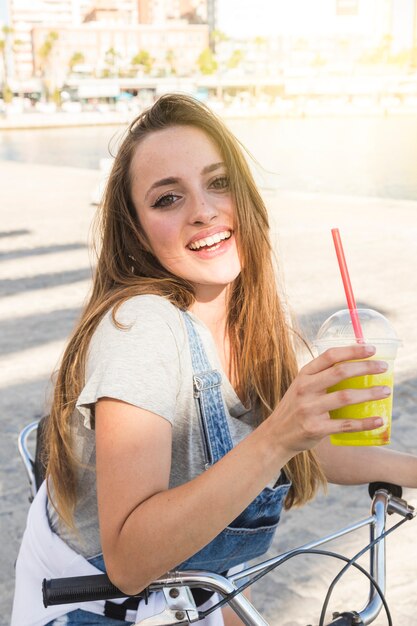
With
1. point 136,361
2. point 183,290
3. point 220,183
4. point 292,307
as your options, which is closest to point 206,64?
point 292,307

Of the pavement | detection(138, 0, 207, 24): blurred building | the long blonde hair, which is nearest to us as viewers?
the long blonde hair

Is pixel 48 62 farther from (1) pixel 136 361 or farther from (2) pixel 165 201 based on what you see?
(1) pixel 136 361

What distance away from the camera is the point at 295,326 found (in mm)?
1821

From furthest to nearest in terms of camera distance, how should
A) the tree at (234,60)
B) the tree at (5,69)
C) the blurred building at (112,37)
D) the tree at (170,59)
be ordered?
the tree at (234,60) → the blurred building at (112,37) → the tree at (170,59) → the tree at (5,69)

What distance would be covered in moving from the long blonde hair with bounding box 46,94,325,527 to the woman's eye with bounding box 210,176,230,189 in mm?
16

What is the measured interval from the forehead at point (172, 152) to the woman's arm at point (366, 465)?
0.68m

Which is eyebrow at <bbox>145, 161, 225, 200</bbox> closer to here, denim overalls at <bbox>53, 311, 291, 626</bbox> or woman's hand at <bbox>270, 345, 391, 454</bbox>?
denim overalls at <bbox>53, 311, 291, 626</bbox>

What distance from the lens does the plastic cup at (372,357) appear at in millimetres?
1145

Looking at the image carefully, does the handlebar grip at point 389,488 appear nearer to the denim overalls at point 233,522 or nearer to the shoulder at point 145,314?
the denim overalls at point 233,522

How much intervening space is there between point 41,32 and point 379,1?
74.8 meters

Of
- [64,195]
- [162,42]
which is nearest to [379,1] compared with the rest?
[162,42]

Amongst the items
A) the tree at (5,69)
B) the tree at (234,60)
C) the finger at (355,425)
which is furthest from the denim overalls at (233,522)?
the tree at (234,60)

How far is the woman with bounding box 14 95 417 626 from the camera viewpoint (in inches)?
45.3

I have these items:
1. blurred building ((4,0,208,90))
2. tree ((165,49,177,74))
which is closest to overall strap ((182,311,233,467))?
blurred building ((4,0,208,90))
